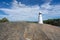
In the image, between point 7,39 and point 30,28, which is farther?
point 30,28

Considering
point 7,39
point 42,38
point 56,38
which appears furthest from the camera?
point 56,38

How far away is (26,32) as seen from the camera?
855 centimetres

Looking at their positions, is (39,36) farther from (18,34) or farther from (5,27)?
(5,27)

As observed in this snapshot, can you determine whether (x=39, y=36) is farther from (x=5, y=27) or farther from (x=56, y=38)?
(x=5, y=27)

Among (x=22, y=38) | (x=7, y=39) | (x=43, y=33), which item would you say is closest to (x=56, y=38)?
(x=43, y=33)

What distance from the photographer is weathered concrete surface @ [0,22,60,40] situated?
826 centimetres

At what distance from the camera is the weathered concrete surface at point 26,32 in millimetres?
8258

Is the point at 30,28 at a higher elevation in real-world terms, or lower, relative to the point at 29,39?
higher

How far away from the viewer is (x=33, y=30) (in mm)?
8969

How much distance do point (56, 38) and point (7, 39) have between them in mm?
3230

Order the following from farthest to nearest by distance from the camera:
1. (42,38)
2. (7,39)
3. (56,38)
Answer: (56,38) < (42,38) < (7,39)

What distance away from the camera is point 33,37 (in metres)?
8.45

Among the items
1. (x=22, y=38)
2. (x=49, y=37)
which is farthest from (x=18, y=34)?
(x=49, y=37)

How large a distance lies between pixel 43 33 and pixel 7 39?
7.80 ft
